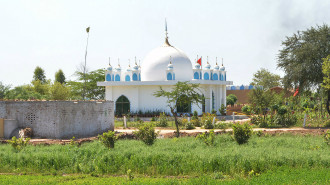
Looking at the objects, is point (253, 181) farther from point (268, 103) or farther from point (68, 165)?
point (268, 103)

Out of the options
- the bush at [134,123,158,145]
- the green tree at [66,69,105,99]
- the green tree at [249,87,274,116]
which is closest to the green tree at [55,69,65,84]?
Answer: the green tree at [66,69,105,99]

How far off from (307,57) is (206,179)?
2221 centimetres

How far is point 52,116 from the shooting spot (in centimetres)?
1903

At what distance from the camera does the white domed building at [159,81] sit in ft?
105

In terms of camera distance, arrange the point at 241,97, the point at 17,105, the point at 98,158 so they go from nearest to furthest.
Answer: the point at 98,158
the point at 17,105
the point at 241,97

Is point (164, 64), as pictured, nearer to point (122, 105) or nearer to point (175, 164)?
point (122, 105)

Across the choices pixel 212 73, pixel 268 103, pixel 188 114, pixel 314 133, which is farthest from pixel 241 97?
pixel 314 133

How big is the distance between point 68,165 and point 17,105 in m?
9.49

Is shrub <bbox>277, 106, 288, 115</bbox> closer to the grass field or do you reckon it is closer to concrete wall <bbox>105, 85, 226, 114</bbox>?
concrete wall <bbox>105, 85, 226, 114</bbox>

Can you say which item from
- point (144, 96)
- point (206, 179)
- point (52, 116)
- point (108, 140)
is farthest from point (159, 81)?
point (206, 179)

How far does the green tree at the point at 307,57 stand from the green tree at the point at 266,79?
29.7 meters

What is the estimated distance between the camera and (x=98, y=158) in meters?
11.4

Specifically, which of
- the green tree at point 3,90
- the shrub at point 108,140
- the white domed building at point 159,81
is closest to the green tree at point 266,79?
the white domed building at point 159,81

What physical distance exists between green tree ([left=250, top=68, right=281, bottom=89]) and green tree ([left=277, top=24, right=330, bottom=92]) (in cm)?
2973
